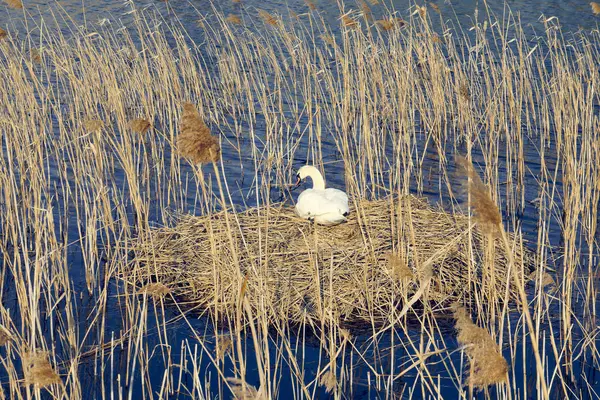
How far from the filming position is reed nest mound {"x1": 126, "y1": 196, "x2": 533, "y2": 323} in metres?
4.68

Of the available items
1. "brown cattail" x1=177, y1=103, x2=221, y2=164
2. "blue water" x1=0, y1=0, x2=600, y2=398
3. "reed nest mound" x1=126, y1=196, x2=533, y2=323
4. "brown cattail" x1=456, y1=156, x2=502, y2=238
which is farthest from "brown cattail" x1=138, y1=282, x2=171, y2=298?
"brown cattail" x1=456, y1=156, x2=502, y2=238

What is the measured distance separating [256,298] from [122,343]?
74 centimetres

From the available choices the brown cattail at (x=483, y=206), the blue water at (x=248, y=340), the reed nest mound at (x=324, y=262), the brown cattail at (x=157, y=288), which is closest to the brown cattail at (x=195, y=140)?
the brown cattail at (x=483, y=206)

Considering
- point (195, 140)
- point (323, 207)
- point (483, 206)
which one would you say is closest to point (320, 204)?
point (323, 207)

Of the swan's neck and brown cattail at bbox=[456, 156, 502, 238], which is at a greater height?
brown cattail at bbox=[456, 156, 502, 238]

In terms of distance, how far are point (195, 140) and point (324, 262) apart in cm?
290

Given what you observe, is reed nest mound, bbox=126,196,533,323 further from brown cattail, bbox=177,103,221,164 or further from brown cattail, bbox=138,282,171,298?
brown cattail, bbox=177,103,221,164

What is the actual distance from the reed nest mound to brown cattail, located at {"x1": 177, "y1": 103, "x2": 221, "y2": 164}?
2.13m

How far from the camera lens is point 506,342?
14.8ft

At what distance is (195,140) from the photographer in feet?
7.48

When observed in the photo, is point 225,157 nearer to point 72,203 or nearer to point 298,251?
point 72,203

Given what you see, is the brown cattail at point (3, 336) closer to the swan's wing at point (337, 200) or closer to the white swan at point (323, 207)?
the white swan at point (323, 207)

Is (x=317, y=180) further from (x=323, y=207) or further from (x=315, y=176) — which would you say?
(x=323, y=207)

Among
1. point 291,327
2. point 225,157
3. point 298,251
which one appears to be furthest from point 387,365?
point 225,157
